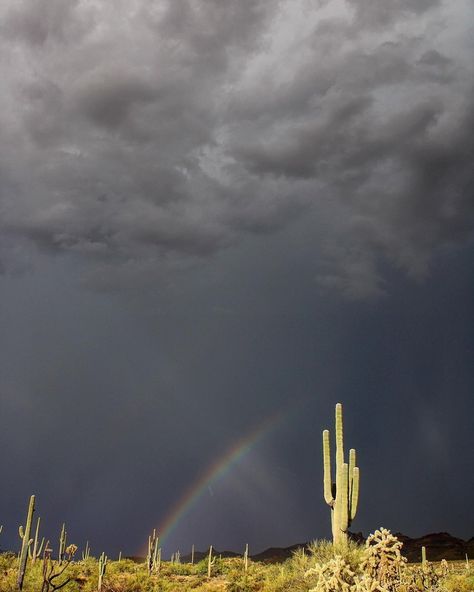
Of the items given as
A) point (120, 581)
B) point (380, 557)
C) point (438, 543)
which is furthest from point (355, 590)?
point (438, 543)

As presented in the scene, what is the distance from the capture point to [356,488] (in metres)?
24.4

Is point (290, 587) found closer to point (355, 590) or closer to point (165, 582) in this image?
point (165, 582)

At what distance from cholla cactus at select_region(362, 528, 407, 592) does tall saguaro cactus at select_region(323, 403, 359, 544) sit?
16345 mm

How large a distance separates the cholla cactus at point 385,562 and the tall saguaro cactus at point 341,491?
16.3 m

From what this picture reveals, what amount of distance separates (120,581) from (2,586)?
6108 mm

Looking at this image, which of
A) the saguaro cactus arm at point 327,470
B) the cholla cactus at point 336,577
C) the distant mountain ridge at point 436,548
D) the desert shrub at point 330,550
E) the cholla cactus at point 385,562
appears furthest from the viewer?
the distant mountain ridge at point 436,548

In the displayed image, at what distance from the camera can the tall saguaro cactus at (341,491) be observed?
24047mm

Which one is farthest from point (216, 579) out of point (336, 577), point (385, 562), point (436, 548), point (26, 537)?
point (436, 548)

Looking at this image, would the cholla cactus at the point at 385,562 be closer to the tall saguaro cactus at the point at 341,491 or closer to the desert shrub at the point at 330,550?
the desert shrub at the point at 330,550

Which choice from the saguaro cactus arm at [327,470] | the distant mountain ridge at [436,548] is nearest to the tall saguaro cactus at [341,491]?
the saguaro cactus arm at [327,470]

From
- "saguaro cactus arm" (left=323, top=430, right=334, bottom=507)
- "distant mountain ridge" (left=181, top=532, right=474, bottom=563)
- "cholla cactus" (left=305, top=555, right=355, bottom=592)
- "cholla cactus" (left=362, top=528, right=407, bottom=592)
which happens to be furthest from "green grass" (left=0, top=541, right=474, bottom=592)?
"distant mountain ridge" (left=181, top=532, right=474, bottom=563)

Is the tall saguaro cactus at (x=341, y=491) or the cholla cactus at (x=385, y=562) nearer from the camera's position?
the cholla cactus at (x=385, y=562)

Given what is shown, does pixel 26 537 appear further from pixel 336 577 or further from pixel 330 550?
pixel 336 577

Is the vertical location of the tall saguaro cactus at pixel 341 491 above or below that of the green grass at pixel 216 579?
above
